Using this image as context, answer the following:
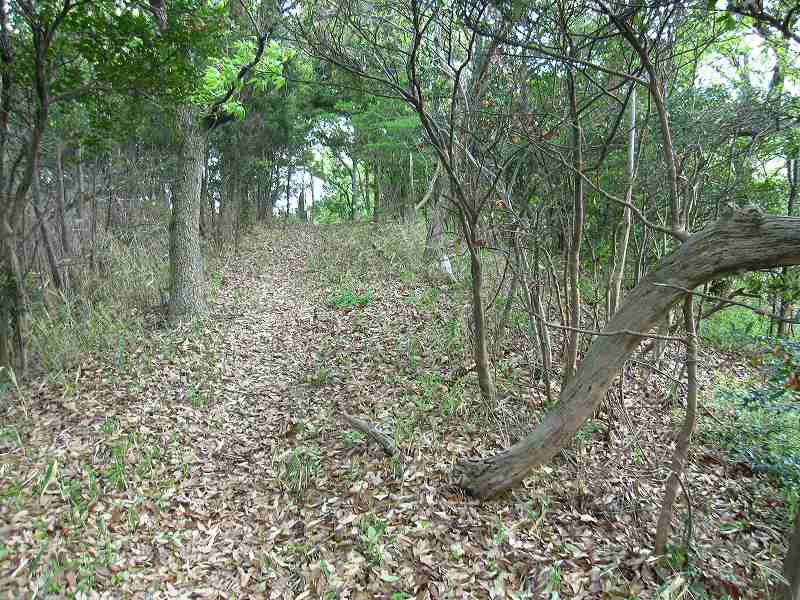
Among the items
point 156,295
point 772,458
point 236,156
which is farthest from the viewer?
point 236,156

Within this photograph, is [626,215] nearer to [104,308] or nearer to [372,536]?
[372,536]

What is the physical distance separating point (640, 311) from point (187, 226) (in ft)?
22.0

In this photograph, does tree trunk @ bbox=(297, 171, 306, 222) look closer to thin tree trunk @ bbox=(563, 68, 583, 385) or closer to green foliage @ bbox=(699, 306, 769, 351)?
green foliage @ bbox=(699, 306, 769, 351)

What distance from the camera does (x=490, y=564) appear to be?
3.06 m

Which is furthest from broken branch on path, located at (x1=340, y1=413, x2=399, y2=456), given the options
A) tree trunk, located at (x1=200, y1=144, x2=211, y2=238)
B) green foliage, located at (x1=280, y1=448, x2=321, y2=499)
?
tree trunk, located at (x1=200, y1=144, x2=211, y2=238)

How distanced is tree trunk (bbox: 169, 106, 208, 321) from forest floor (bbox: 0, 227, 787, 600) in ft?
3.51

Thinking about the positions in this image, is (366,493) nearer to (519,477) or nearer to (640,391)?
(519,477)

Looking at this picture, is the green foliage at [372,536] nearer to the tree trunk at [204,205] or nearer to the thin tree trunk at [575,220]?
the thin tree trunk at [575,220]

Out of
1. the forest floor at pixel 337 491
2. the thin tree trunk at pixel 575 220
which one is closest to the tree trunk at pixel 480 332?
the forest floor at pixel 337 491

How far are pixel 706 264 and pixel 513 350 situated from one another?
11.1ft

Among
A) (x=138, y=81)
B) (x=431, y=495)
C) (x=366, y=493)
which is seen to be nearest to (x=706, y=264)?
(x=431, y=495)

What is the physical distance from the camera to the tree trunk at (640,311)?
7.50 ft

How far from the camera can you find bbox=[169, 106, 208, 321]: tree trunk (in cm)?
698

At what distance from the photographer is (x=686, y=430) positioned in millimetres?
2842
